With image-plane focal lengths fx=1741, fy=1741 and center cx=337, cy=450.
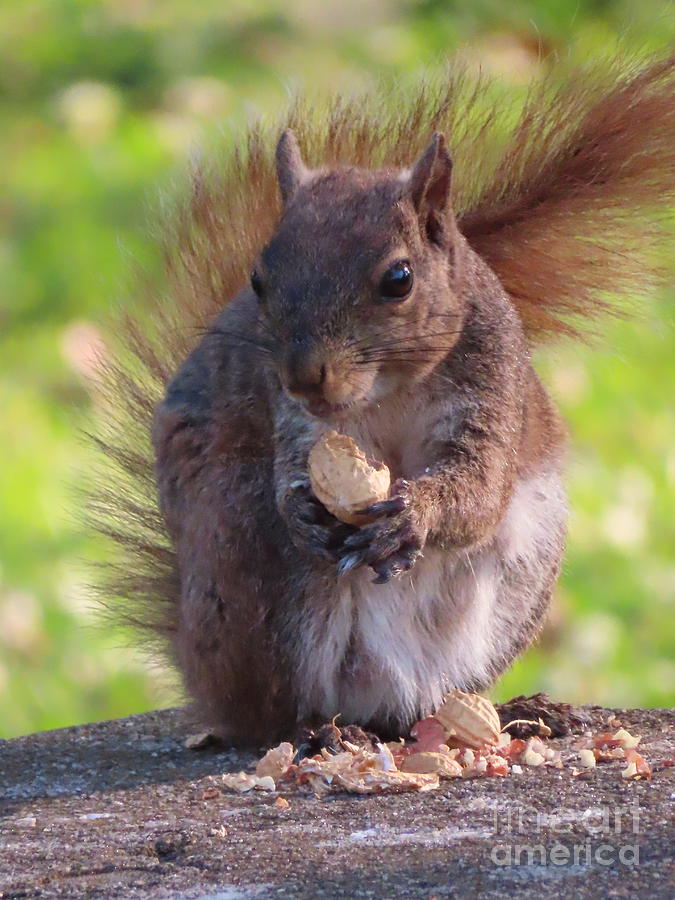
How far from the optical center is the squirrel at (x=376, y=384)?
198 cm

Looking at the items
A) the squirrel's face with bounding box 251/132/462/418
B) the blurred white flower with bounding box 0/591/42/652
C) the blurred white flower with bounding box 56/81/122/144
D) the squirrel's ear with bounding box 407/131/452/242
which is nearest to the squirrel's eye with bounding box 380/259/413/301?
the squirrel's face with bounding box 251/132/462/418

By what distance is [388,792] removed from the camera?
6.35ft

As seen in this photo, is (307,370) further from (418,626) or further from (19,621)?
(19,621)

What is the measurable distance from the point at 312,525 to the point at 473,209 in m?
0.59

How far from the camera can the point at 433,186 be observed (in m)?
2.06

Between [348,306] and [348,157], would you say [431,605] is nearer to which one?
[348,306]

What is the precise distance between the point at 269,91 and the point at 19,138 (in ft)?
2.42

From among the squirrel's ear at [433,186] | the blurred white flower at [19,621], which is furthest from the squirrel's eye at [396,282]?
the blurred white flower at [19,621]

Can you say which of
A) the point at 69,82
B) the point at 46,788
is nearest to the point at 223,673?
the point at 46,788

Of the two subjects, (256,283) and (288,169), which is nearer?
(256,283)

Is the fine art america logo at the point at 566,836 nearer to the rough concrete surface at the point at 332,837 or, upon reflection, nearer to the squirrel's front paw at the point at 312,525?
the rough concrete surface at the point at 332,837

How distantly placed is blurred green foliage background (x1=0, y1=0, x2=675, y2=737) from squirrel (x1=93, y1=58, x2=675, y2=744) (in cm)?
11

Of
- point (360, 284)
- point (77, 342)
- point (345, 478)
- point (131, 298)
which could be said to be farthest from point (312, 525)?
point (77, 342)

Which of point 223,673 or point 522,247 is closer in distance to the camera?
point 223,673
